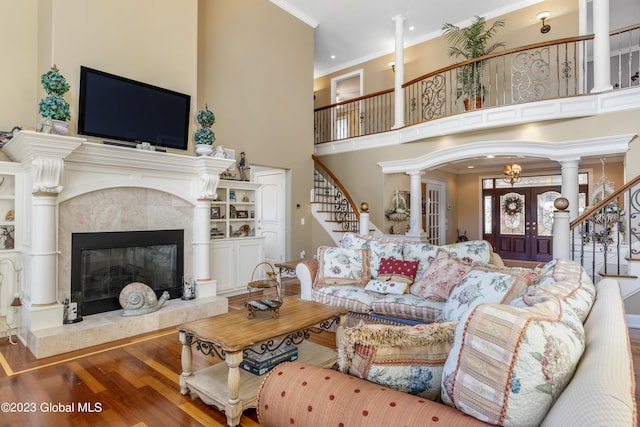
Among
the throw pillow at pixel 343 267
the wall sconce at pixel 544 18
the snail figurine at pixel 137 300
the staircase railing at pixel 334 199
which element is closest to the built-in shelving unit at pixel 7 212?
the snail figurine at pixel 137 300

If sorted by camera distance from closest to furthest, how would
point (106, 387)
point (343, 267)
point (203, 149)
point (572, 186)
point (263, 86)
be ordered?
point (106, 387) → point (343, 267) → point (203, 149) → point (572, 186) → point (263, 86)

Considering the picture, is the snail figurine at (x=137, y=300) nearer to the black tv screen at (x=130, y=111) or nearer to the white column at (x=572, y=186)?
the black tv screen at (x=130, y=111)

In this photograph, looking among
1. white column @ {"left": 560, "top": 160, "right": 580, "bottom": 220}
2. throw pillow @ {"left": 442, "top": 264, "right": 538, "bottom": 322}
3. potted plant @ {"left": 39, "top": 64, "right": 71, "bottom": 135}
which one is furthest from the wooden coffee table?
white column @ {"left": 560, "top": 160, "right": 580, "bottom": 220}

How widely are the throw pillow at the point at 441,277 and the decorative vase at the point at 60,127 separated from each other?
375 cm

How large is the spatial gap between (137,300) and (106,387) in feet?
4.26

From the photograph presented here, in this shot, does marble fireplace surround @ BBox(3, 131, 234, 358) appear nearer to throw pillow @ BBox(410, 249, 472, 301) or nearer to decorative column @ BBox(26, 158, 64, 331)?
decorative column @ BBox(26, 158, 64, 331)

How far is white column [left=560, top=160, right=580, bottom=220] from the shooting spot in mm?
5195

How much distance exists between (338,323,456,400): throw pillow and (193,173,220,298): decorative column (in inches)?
147

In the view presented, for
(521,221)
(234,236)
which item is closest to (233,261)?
(234,236)

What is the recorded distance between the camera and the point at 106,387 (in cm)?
256

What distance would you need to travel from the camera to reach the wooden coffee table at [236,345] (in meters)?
2.08

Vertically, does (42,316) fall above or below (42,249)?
below

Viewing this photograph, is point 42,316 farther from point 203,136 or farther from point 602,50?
point 602,50

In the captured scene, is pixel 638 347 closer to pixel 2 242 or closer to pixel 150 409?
→ pixel 150 409
